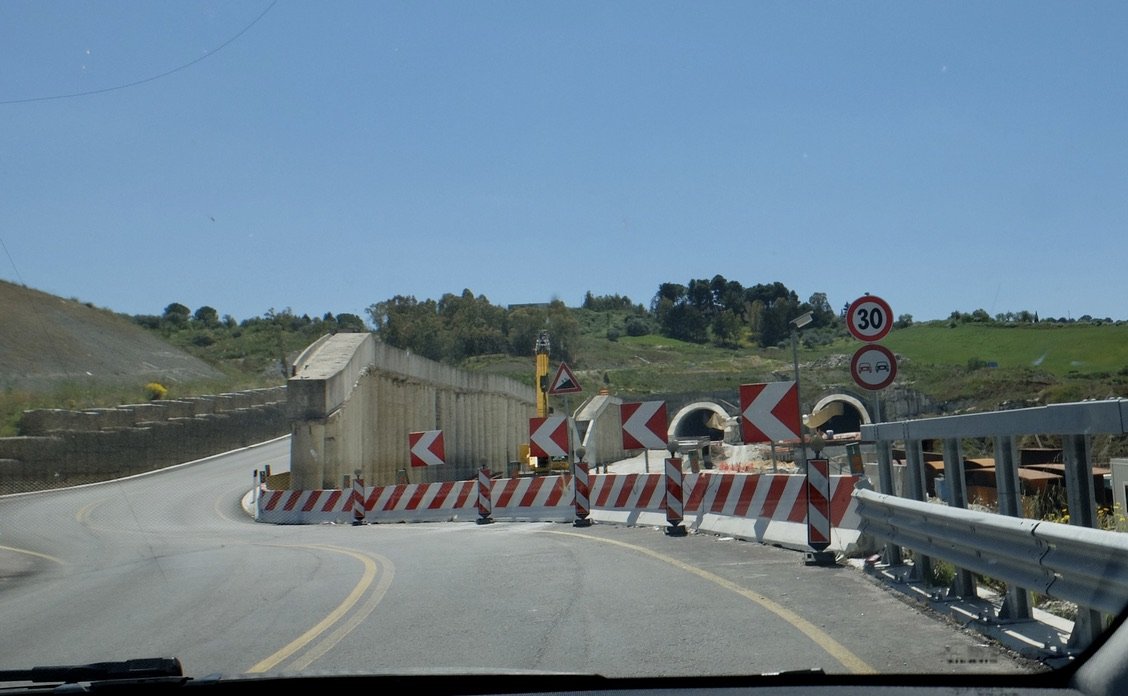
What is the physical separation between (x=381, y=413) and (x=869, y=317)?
93.2 feet

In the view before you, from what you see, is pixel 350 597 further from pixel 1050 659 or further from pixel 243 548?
pixel 243 548

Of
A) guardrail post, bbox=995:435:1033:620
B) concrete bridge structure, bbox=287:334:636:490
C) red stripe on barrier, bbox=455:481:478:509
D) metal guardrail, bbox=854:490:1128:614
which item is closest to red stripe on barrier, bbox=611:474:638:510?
red stripe on barrier, bbox=455:481:478:509

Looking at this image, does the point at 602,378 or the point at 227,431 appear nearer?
the point at 602,378

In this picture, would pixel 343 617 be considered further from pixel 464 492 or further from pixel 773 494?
pixel 464 492

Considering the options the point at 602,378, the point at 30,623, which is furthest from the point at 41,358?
the point at 30,623

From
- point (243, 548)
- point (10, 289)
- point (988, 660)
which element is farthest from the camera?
point (10, 289)

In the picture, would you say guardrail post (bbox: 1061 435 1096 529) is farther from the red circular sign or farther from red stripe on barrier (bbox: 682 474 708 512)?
red stripe on barrier (bbox: 682 474 708 512)

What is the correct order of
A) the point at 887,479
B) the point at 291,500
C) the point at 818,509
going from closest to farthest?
1. the point at 887,479
2. the point at 818,509
3. the point at 291,500

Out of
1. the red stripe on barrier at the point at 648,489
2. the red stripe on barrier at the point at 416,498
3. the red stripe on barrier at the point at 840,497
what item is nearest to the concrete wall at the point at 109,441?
the red stripe on barrier at the point at 416,498

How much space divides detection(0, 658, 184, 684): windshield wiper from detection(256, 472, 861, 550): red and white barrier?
8437mm

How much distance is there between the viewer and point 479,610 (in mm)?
8898

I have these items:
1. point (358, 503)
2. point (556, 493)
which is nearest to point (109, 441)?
point (358, 503)

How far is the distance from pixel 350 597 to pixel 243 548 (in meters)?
7.58

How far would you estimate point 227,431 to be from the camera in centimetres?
5112
